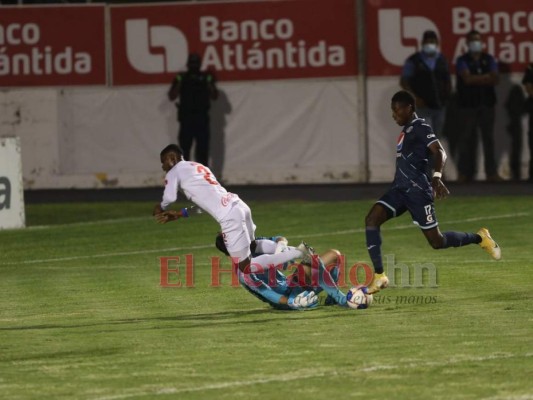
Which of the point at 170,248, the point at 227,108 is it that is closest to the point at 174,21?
the point at 227,108

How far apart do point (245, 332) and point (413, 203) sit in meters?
2.44

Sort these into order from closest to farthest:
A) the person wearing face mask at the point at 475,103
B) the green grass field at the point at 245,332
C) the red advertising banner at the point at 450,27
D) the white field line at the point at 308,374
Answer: the white field line at the point at 308,374 → the green grass field at the point at 245,332 → the person wearing face mask at the point at 475,103 → the red advertising banner at the point at 450,27

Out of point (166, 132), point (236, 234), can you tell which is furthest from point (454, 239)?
point (166, 132)

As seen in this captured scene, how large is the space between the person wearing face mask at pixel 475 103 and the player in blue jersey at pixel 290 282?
1414 centimetres

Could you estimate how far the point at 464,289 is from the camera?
14602 millimetres

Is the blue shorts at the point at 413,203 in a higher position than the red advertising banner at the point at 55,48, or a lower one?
lower

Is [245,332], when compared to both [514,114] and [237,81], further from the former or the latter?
[237,81]

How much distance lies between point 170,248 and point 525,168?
1015 centimetres

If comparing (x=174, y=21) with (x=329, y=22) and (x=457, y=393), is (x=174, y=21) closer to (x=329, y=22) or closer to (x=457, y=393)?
(x=329, y=22)

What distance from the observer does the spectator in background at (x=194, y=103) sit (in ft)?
91.6

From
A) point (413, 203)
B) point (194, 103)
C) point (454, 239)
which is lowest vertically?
point (454, 239)

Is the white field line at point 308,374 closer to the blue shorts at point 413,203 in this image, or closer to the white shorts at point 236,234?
the white shorts at point 236,234

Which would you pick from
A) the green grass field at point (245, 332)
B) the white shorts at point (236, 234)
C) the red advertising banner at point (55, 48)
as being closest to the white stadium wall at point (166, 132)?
the red advertising banner at point (55, 48)

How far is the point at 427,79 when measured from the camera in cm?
2647
